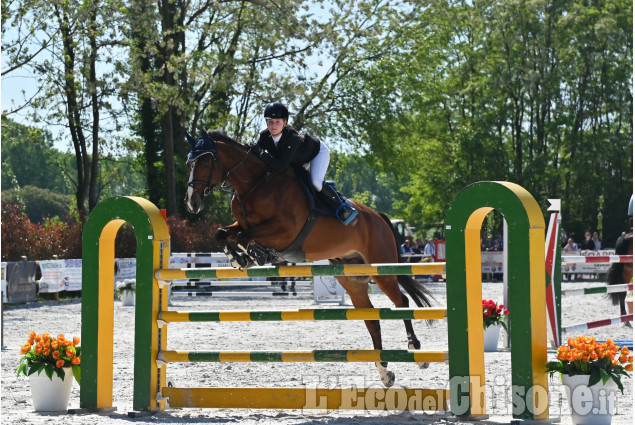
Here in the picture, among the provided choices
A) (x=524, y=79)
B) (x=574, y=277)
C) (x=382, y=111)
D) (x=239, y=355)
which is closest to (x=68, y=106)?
(x=382, y=111)

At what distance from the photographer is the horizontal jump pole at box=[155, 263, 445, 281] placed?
514 cm

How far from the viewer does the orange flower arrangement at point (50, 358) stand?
5680 millimetres

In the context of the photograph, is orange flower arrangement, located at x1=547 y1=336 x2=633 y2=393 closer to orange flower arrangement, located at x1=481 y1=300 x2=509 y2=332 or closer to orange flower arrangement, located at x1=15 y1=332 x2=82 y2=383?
orange flower arrangement, located at x1=15 y1=332 x2=82 y2=383

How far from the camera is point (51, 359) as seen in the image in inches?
226

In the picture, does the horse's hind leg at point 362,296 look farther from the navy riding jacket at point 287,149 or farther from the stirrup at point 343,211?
the navy riding jacket at point 287,149

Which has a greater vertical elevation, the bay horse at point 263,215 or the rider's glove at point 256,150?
the rider's glove at point 256,150

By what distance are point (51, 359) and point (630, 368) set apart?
11.8 feet

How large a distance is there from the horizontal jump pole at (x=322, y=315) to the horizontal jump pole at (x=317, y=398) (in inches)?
17.0

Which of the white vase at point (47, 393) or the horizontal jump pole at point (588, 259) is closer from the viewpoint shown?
the white vase at point (47, 393)

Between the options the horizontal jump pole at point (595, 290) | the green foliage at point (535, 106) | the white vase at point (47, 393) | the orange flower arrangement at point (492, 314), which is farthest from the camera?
the green foliage at point (535, 106)

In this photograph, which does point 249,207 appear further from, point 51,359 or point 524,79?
point 524,79

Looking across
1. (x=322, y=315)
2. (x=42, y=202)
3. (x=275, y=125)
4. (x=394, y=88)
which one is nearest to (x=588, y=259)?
(x=275, y=125)

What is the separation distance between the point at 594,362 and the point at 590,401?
0.21 metres

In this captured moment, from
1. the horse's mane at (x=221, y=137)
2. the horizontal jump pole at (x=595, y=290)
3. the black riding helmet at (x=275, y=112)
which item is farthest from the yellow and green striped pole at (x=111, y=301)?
the horizontal jump pole at (x=595, y=290)
